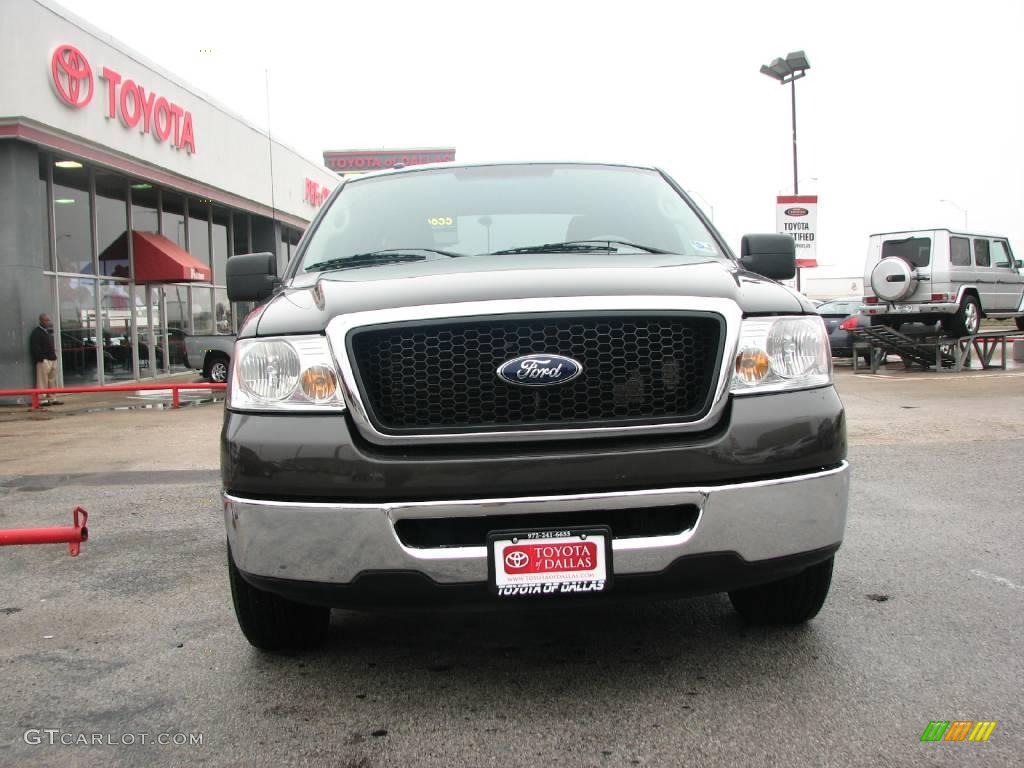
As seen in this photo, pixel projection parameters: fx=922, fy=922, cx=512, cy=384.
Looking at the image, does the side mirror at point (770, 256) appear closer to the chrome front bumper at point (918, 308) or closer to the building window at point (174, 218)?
the chrome front bumper at point (918, 308)

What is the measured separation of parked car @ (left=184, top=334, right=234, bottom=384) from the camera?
17.4 meters

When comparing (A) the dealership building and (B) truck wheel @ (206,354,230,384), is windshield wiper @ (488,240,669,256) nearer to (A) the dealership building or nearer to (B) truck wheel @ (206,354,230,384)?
(A) the dealership building

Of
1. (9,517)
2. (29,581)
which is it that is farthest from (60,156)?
(29,581)

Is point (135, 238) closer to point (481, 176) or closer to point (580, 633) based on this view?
point (481, 176)

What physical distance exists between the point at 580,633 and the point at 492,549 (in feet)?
3.15

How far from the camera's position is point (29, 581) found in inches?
166

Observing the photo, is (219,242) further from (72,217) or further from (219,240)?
(72,217)

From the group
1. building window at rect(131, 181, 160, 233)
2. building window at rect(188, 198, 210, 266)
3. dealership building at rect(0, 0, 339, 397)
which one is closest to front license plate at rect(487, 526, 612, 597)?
dealership building at rect(0, 0, 339, 397)

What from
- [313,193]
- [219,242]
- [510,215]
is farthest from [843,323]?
[313,193]

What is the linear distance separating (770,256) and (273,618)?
92.5 inches

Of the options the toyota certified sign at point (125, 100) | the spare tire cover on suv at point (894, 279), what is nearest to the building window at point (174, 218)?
the toyota certified sign at point (125, 100)

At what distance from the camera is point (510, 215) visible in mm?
4035

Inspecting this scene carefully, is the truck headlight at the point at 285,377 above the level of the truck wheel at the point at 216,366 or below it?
above

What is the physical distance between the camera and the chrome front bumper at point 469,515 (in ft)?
8.13
